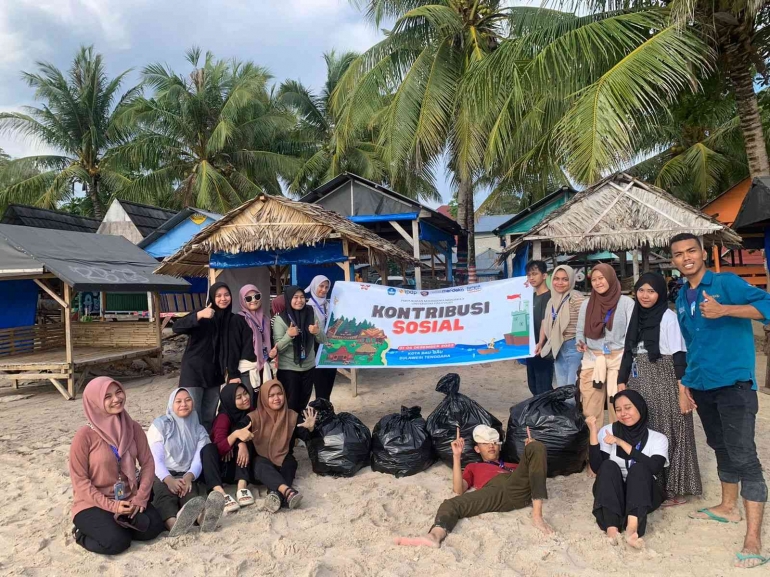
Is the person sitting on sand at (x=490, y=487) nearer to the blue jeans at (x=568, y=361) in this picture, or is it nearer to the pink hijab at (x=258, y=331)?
the blue jeans at (x=568, y=361)

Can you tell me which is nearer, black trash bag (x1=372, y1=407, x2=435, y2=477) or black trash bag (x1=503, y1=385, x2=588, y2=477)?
black trash bag (x1=503, y1=385, x2=588, y2=477)

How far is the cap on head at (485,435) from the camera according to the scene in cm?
392

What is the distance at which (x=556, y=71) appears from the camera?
27.4 feet

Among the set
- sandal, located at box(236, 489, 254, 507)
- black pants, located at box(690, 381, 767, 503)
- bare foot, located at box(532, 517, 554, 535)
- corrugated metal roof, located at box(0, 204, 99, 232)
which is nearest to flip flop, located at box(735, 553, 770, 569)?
black pants, located at box(690, 381, 767, 503)

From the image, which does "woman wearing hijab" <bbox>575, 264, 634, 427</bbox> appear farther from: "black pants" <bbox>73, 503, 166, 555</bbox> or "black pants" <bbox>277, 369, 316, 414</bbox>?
"black pants" <bbox>73, 503, 166, 555</bbox>

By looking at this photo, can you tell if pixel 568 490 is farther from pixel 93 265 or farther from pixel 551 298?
pixel 93 265

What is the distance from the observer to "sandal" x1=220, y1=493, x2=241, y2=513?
359 cm

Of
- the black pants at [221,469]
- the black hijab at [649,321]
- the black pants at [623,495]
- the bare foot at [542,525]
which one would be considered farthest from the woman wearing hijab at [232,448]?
the black hijab at [649,321]

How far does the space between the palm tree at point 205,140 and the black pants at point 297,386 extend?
51.4 ft

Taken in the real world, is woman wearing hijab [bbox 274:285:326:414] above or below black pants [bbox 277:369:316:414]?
above

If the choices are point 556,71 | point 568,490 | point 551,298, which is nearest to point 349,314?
point 551,298

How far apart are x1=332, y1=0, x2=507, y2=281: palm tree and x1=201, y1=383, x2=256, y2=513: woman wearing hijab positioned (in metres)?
8.32

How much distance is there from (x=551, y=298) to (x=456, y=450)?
1812 millimetres

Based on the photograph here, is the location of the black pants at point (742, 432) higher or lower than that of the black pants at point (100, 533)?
higher
